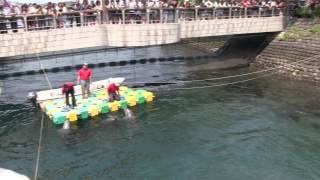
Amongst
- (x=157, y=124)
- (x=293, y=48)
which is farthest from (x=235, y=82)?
(x=157, y=124)

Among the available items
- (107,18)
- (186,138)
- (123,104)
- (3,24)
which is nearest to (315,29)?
(107,18)

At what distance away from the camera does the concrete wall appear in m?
27.2

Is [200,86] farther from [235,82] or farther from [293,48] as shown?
[293,48]

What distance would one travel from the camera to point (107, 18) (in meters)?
30.5

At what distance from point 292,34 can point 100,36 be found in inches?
756

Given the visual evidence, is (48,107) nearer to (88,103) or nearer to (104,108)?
(88,103)

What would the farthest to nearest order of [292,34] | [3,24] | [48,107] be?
[292,34]
[48,107]
[3,24]

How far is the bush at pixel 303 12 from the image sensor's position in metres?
40.2

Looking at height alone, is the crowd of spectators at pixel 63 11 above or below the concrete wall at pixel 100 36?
above

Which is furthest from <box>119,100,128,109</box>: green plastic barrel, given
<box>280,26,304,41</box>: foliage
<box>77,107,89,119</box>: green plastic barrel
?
<box>280,26,304,41</box>: foliage

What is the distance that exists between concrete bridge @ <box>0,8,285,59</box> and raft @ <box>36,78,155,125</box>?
125 inches

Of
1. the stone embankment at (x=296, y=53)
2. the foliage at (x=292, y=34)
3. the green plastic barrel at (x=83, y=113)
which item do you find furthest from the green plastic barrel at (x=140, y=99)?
the foliage at (x=292, y=34)

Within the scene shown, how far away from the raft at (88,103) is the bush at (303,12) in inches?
717

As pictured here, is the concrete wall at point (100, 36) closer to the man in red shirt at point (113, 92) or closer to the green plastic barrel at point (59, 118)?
the man in red shirt at point (113, 92)
